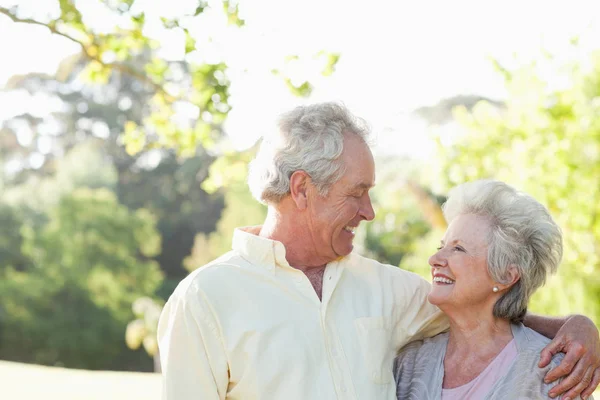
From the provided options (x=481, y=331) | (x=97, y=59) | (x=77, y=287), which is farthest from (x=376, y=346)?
(x=77, y=287)

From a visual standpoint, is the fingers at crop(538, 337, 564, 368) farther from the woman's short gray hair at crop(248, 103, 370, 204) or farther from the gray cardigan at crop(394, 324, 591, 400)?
the woman's short gray hair at crop(248, 103, 370, 204)

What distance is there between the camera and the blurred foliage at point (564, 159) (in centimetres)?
971

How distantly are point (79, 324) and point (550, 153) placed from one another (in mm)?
16903

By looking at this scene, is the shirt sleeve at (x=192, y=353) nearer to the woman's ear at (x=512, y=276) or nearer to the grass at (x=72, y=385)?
the woman's ear at (x=512, y=276)

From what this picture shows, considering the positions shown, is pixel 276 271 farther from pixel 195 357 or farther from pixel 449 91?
pixel 449 91

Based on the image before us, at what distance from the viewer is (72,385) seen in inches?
371

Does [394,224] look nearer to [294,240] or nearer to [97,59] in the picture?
[97,59]

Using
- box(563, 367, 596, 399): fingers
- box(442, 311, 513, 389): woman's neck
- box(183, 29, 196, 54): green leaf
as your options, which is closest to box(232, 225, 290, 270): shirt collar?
box(442, 311, 513, 389): woman's neck

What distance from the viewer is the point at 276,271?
8.29 feet

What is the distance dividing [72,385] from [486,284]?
7.84 metres

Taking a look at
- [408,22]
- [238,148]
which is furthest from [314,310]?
[408,22]

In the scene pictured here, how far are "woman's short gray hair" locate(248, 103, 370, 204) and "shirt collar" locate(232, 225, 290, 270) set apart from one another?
0.55ft

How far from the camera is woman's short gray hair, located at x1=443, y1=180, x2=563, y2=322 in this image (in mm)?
2559

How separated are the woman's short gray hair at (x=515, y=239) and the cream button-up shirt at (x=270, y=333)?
406 millimetres
